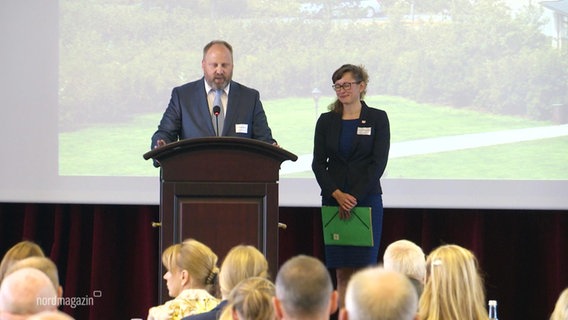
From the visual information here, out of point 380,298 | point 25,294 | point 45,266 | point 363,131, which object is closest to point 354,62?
point 363,131

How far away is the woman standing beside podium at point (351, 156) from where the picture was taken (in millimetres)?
5230

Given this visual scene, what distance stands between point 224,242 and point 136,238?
8.38 ft

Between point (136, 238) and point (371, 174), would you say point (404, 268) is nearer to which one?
point (371, 174)

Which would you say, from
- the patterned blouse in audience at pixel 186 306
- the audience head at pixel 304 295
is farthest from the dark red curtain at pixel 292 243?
the audience head at pixel 304 295

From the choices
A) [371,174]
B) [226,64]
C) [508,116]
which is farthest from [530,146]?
[226,64]

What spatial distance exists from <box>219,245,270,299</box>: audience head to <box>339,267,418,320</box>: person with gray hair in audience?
1149mm

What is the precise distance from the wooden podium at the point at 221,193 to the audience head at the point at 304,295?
1.92 meters

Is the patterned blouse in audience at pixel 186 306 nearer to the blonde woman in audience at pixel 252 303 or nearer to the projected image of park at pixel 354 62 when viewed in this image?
the blonde woman in audience at pixel 252 303

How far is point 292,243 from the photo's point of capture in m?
6.75

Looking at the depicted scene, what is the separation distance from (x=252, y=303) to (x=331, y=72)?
12.7ft

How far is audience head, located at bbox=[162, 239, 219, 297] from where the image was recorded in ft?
12.2

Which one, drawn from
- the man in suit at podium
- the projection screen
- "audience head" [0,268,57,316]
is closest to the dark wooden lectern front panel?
the man in suit at podium

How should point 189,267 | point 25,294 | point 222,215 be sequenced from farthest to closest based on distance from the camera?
point 222,215, point 189,267, point 25,294

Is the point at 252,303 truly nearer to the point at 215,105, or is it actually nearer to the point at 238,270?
the point at 238,270
